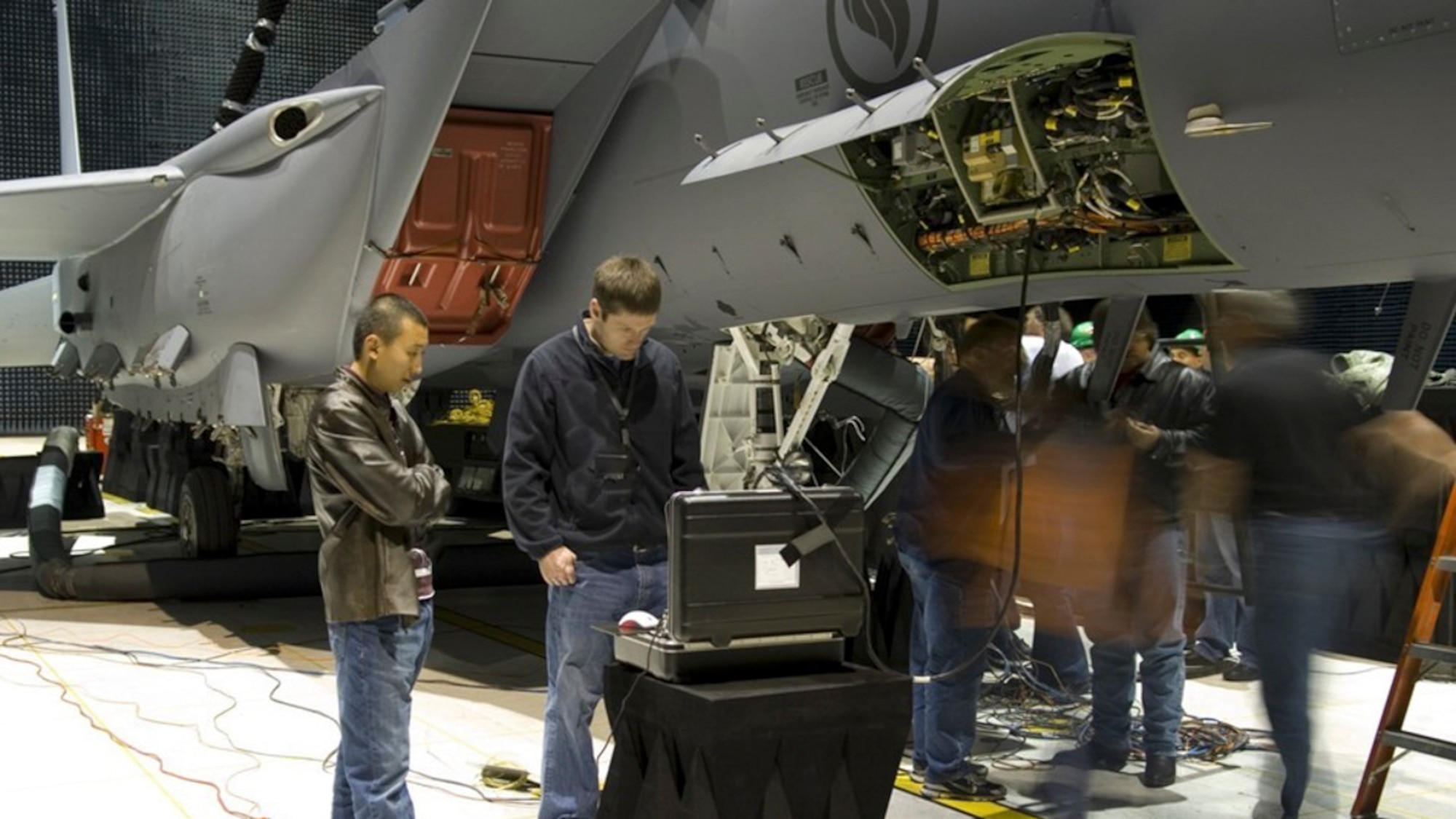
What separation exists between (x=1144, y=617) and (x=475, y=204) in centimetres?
398

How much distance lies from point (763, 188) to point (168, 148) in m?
18.5

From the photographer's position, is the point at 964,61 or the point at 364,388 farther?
the point at 964,61

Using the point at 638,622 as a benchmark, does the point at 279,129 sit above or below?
above

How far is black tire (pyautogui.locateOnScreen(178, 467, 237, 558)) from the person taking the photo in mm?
10234

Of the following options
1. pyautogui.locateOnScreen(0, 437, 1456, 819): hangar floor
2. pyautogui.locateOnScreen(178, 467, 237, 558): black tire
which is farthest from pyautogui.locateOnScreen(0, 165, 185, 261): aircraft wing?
pyautogui.locateOnScreen(0, 437, 1456, 819): hangar floor

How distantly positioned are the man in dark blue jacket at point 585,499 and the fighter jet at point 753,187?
1.15 meters

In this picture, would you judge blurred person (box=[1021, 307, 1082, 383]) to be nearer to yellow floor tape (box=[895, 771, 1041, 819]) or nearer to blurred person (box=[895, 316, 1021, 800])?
blurred person (box=[895, 316, 1021, 800])

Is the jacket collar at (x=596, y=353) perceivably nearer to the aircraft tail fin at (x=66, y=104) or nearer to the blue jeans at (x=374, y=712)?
the blue jeans at (x=374, y=712)

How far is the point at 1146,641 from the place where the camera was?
529cm

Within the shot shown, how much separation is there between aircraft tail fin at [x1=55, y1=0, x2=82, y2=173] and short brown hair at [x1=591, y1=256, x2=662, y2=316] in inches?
442

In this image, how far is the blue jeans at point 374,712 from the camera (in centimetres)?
374

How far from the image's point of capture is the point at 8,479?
13984mm

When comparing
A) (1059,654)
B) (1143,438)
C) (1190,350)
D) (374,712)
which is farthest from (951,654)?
(1190,350)

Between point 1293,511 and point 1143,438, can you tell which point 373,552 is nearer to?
point 1293,511
